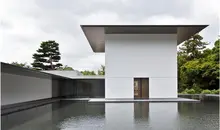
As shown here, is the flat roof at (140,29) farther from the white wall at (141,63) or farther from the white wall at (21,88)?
the white wall at (21,88)

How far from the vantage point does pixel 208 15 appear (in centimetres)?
2020

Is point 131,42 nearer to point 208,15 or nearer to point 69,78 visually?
point 208,15

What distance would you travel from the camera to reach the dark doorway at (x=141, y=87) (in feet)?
60.4

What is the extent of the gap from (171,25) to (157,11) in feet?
9.35

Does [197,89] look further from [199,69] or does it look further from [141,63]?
[141,63]

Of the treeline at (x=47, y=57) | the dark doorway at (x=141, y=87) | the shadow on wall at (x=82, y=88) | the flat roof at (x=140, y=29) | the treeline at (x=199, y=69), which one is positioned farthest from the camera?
the treeline at (x=47, y=57)

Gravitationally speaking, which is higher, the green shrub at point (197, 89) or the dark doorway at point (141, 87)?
the dark doorway at point (141, 87)

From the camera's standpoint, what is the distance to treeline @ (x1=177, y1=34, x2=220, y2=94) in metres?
27.4

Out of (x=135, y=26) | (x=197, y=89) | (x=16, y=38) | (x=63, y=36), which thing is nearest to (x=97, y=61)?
(x=63, y=36)

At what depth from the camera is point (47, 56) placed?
136 ft

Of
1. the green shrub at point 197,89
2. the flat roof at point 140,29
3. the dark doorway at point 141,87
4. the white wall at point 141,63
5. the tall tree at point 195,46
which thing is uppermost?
the tall tree at point 195,46

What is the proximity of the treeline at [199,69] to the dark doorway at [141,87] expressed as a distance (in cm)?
1048

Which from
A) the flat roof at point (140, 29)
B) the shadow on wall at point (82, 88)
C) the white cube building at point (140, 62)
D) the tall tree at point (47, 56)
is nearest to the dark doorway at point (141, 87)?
the white cube building at point (140, 62)

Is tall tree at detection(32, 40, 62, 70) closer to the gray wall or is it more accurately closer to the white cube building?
the gray wall
